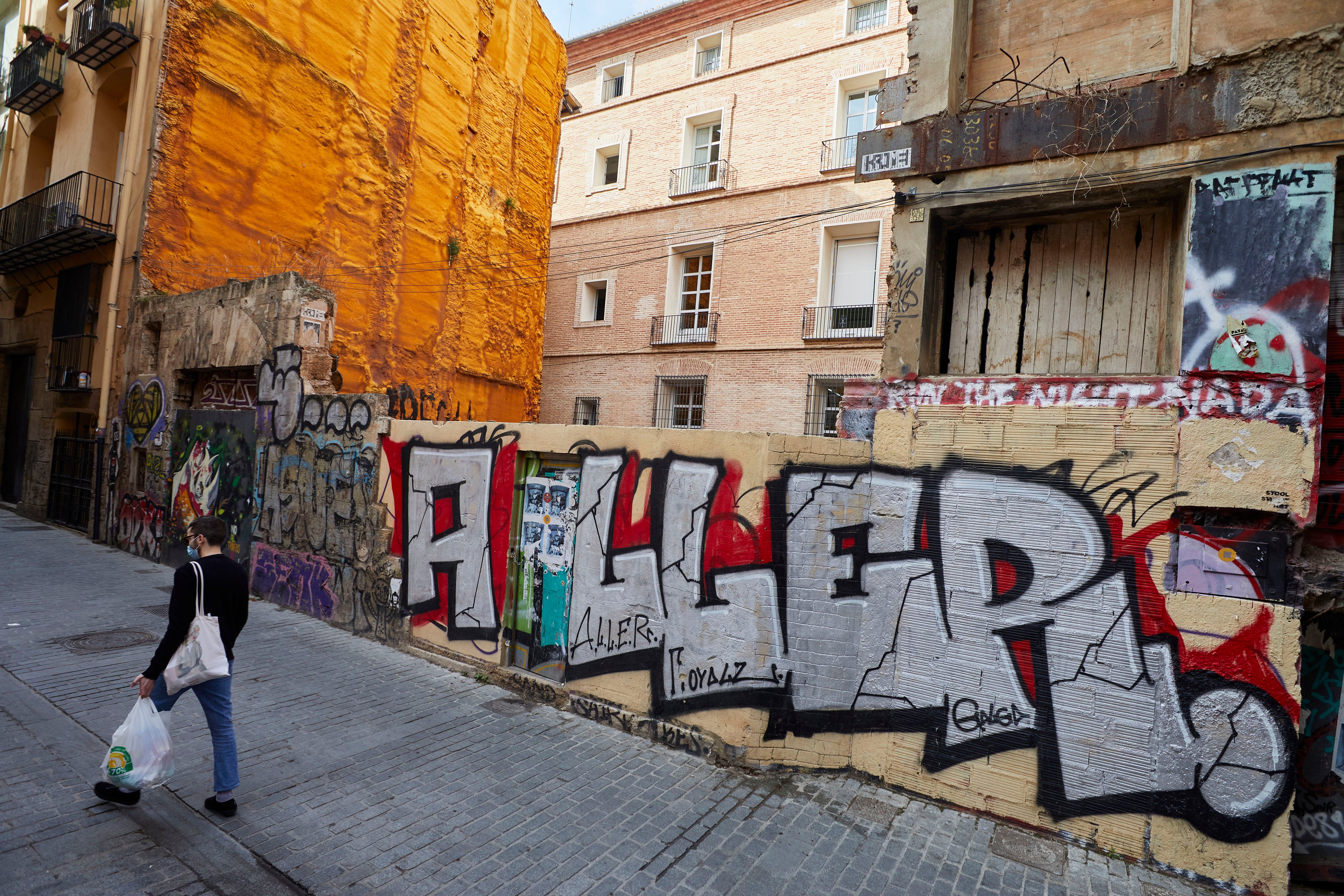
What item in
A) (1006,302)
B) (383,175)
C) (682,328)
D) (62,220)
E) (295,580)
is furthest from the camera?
(682,328)

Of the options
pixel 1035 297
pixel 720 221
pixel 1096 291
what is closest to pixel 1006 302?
pixel 1035 297

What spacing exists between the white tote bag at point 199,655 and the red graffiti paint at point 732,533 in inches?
130

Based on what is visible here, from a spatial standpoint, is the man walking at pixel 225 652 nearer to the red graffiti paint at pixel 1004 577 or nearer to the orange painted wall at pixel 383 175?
the red graffiti paint at pixel 1004 577

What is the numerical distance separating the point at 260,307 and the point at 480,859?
8.50 m

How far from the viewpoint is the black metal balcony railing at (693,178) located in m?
18.1

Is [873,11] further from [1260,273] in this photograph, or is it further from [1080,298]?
[1260,273]

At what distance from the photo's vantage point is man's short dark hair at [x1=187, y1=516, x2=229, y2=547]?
4090 mm

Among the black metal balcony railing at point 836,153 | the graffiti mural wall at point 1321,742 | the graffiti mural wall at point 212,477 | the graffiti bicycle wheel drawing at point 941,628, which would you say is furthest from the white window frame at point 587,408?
the graffiti mural wall at point 1321,742

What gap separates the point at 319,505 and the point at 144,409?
18.6 feet

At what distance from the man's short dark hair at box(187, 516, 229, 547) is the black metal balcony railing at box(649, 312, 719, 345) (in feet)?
46.5

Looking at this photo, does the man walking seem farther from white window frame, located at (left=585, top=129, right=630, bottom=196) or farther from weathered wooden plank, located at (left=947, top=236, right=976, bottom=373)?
white window frame, located at (left=585, top=129, right=630, bottom=196)

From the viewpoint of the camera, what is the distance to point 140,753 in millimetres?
3818

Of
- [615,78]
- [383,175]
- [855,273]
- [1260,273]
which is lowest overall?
[1260,273]

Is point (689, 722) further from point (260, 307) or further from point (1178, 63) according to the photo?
point (260, 307)
